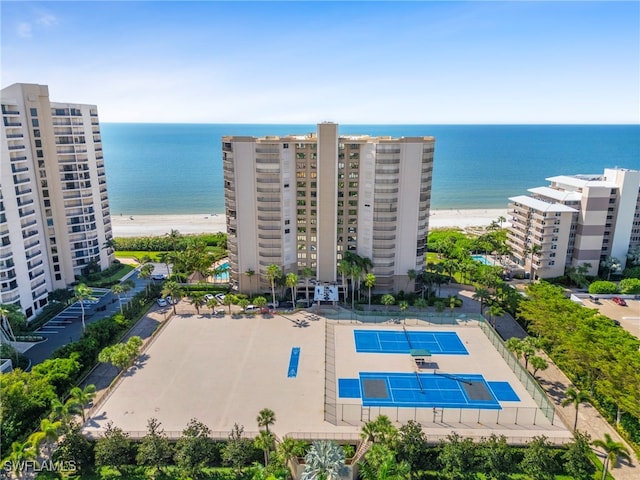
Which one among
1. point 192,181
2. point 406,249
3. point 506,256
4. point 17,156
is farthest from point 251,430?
point 192,181

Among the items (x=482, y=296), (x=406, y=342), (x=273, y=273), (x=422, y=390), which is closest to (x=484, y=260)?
(x=482, y=296)

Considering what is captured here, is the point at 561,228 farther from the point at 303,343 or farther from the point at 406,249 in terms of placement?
the point at 303,343

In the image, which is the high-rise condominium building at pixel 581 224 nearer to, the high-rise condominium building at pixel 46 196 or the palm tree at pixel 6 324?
the palm tree at pixel 6 324

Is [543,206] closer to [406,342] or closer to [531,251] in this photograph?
[531,251]

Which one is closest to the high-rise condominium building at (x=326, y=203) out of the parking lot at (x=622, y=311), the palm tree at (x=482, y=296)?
the palm tree at (x=482, y=296)

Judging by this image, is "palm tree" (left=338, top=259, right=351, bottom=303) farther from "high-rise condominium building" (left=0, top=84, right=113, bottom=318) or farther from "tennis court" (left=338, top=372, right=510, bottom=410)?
"high-rise condominium building" (left=0, top=84, right=113, bottom=318)

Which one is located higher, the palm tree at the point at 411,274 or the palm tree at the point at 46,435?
the palm tree at the point at 411,274
